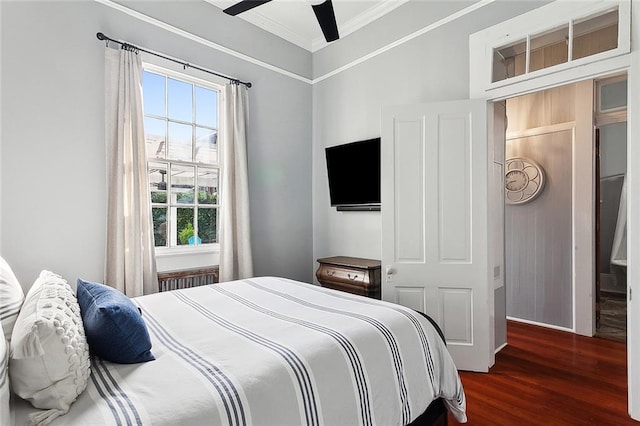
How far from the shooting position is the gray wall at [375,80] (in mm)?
3002

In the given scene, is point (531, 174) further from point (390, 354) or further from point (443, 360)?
point (390, 354)

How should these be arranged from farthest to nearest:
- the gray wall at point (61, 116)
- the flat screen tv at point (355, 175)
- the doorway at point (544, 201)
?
the doorway at point (544, 201) < the flat screen tv at point (355, 175) < the gray wall at point (61, 116)

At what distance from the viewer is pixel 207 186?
11.3 ft

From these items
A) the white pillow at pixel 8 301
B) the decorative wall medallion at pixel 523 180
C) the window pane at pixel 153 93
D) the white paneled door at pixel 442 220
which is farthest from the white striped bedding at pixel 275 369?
the decorative wall medallion at pixel 523 180

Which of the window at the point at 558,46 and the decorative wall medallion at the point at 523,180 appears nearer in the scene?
the window at the point at 558,46

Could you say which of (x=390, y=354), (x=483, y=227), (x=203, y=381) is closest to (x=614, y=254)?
(x=483, y=227)

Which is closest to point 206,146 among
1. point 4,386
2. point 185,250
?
point 185,250

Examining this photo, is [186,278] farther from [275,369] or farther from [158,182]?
[275,369]

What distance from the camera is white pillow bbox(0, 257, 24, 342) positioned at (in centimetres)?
113

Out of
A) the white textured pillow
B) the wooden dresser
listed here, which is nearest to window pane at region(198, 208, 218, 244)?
the wooden dresser

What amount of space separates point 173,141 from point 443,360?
2.91 m

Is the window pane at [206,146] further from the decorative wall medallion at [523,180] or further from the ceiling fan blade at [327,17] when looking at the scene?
the decorative wall medallion at [523,180]

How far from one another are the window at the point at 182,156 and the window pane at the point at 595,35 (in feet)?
10.1

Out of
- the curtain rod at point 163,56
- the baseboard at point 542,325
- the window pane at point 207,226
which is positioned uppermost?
the curtain rod at point 163,56
